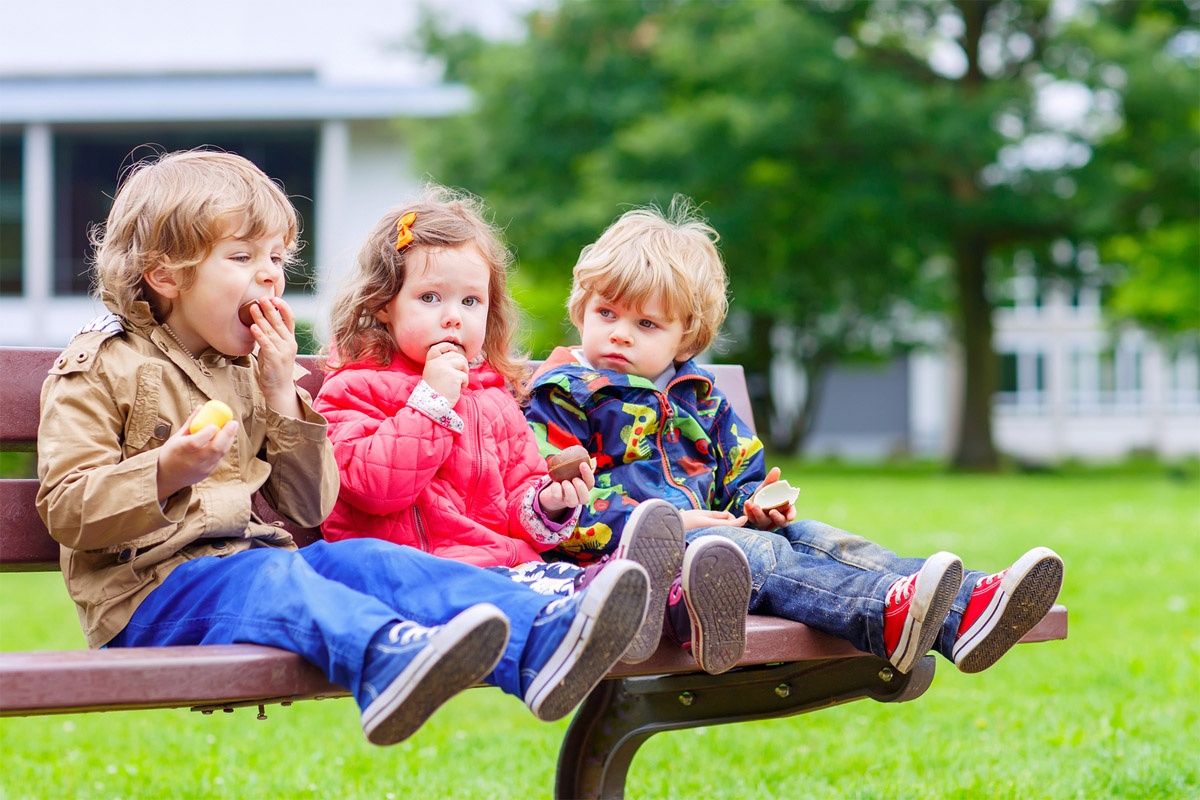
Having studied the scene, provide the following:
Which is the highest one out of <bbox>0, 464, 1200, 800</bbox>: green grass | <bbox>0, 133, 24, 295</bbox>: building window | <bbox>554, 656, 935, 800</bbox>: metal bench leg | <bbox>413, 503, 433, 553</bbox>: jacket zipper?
<bbox>0, 133, 24, 295</bbox>: building window

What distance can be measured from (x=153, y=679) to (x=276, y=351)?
656 millimetres

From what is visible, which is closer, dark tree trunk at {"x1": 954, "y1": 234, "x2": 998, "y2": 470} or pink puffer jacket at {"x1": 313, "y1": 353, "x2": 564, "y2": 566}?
pink puffer jacket at {"x1": 313, "y1": 353, "x2": 564, "y2": 566}

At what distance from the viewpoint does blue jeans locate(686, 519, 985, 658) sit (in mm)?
2232

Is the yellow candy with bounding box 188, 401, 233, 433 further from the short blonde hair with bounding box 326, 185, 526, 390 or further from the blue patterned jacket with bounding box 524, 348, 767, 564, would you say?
the blue patterned jacket with bounding box 524, 348, 767, 564

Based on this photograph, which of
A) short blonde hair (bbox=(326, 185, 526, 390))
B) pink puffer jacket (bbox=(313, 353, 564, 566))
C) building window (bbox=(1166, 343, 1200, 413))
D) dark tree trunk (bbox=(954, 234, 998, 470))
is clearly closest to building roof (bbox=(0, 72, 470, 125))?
dark tree trunk (bbox=(954, 234, 998, 470))

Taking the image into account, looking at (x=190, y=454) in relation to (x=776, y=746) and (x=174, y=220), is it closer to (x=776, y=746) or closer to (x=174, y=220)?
(x=174, y=220)

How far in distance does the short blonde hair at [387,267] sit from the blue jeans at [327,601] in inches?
21.8

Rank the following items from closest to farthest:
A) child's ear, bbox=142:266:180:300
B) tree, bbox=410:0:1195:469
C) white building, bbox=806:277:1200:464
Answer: child's ear, bbox=142:266:180:300 → tree, bbox=410:0:1195:469 → white building, bbox=806:277:1200:464

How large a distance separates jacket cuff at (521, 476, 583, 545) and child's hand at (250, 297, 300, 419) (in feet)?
1.60

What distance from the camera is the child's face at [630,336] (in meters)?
2.73

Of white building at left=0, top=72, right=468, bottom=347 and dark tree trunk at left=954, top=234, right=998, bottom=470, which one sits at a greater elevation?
white building at left=0, top=72, right=468, bottom=347

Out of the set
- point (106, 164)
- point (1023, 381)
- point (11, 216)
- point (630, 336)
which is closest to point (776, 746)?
point (630, 336)

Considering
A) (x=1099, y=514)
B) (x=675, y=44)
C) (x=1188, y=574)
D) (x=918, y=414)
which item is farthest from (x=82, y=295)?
(x=918, y=414)

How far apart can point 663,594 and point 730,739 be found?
201 centimetres
